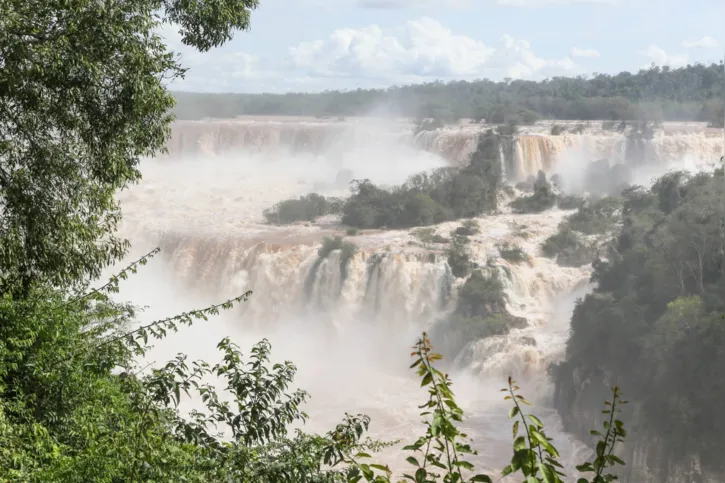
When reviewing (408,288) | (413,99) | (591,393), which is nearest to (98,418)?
(591,393)

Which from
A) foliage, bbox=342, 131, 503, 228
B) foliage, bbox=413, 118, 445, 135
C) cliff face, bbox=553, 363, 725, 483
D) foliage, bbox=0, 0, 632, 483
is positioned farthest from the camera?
foliage, bbox=413, 118, 445, 135

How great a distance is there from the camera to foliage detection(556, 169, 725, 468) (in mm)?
9758

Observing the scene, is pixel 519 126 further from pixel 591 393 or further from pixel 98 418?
pixel 98 418

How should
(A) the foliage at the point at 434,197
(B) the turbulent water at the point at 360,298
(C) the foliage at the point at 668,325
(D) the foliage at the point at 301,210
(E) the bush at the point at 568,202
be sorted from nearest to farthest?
(C) the foliage at the point at 668,325, (B) the turbulent water at the point at 360,298, (A) the foliage at the point at 434,197, (D) the foliage at the point at 301,210, (E) the bush at the point at 568,202

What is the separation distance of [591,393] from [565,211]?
8.09 metres

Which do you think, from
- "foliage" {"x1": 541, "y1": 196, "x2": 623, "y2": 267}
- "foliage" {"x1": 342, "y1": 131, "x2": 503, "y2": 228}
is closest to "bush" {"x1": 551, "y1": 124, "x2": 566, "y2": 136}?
"foliage" {"x1": 342, "y1": 131, "x2": 503, "y2": 228}

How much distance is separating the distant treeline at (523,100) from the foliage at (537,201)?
A: 5536mm

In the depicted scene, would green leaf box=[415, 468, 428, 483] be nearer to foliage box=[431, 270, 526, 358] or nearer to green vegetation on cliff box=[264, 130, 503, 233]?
foliage box=[431, 270, 526, 358]

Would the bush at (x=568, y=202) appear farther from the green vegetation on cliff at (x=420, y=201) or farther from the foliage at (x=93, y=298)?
the foliage at (x=93, y=298)

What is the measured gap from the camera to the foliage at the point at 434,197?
59.3 feet

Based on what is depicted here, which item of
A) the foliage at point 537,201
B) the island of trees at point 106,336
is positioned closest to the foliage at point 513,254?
the foliage at point 537,201

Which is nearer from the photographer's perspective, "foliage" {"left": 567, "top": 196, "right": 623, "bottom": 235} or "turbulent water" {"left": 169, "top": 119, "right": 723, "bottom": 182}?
"foliage" {"left": 567, "top": 196, "right": 623, "bottom": 235}

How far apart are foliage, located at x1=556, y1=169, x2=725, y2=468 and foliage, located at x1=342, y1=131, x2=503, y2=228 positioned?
492 centimetres

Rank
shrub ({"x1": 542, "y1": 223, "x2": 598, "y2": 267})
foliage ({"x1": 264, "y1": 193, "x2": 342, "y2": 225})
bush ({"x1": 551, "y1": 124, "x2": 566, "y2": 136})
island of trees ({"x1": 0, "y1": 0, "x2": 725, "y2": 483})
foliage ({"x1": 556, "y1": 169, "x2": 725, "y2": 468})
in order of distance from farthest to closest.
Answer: bush ({"x1": 551, "y1": 124, "x2": 566, "y2": 136}) < foliage ({"x1": 264, "y1": 193, "x2": 342, "y2": 225}) < shrub ({"x1": 542, "y1": 223, "x2": 598, "y2": 267}) < foliage ({"x1": 556, "y1": 169, "x2": 725, "y2": 468}) < island of trees ({"x1": 0, "y1": 0, "x2": 725, "y2": 483})
